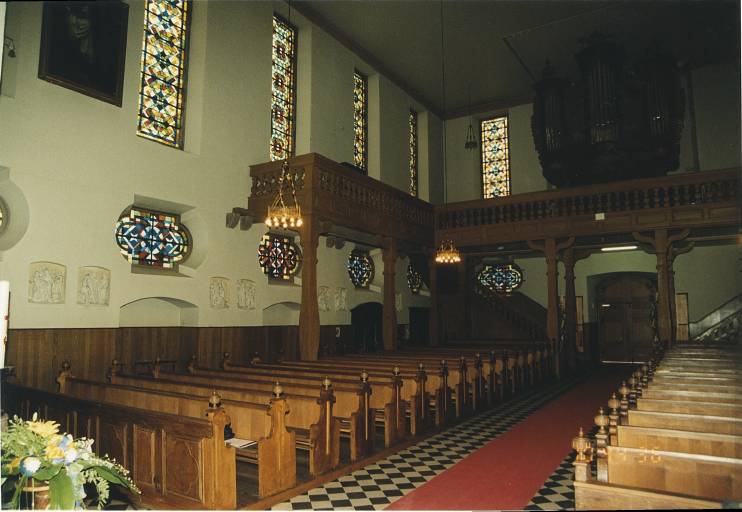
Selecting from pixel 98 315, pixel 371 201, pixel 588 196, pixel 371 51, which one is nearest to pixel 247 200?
pixel 371 201

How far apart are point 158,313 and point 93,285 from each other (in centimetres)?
169

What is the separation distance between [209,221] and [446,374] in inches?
210

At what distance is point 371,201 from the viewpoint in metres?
11.7

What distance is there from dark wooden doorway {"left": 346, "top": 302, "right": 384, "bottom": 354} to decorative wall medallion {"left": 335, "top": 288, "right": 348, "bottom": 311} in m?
0.41

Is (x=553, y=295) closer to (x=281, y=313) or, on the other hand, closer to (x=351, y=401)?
(x=281, y=313)

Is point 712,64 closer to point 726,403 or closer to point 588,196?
point 588,196

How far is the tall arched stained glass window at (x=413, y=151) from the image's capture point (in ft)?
57.5

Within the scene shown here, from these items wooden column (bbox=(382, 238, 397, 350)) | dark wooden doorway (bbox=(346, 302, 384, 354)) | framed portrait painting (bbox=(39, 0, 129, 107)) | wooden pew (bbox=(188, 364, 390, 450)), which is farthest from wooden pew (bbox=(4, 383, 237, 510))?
dark wooden doorway (bbox=(346, 302, 384, 354))

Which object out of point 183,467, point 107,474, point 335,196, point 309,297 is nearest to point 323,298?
point 309,297

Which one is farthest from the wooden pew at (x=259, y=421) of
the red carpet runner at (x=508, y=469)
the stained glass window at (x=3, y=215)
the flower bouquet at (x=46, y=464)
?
the stained glass window at (x=3, y=215)

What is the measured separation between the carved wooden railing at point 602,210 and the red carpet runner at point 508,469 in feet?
17.8

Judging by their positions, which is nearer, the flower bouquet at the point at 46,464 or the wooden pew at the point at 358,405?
the flower bouquet at the point at 46,464

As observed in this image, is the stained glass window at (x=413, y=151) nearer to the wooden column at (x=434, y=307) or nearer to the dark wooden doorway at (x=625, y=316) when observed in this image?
the wooden column at (x=434, y=307)

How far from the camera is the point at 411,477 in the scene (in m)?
5.55
